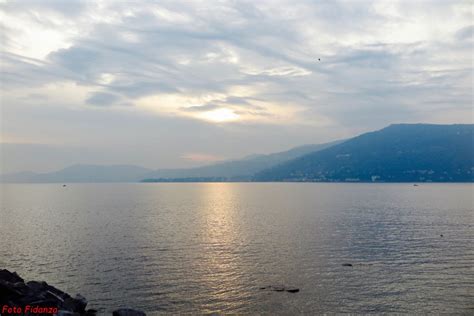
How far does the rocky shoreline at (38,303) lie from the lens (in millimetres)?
32469

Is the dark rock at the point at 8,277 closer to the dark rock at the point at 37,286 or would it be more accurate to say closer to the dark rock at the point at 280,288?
the dark rock at the point at 37,286

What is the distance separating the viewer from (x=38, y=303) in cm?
Answer: 3338

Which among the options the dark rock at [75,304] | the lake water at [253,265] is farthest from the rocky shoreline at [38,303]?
the lake water at [253,265]

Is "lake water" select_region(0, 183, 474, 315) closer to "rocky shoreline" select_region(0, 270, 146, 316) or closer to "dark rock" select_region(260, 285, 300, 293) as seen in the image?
"dark rock" select_region(260, 285, 300, 293)

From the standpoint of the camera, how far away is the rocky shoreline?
3247 centimetres

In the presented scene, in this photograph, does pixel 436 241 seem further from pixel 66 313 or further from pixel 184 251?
pixel 66 313

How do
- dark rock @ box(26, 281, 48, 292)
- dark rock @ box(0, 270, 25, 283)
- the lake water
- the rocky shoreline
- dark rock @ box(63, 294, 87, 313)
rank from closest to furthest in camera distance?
the rocky shoreline < dark rock @ box(63, 294, 87, 313) < dark rock @ box(26, 281, 48, 292) < the lake water < dark rock @ box(0, 270, 25, 283)

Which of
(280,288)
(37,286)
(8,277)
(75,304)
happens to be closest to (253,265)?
(280,288)

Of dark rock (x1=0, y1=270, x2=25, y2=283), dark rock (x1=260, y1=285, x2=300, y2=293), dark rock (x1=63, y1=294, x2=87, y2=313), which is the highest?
dark rock (x1=0, y1=270, x2=25, y2=283)

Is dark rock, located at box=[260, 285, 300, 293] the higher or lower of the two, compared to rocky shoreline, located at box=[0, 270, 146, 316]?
lower

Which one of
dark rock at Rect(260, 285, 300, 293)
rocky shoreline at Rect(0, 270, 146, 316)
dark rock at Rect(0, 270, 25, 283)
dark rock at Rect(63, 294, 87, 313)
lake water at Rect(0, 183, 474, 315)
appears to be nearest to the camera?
rocky shoreline at Rect(0, 270, 146, 316)

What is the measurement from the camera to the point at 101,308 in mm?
37656

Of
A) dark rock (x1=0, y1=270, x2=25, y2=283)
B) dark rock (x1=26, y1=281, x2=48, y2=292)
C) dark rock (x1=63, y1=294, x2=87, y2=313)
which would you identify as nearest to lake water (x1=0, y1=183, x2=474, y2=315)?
dark rock (x1=63, y1=294, x2=87, y2=313)

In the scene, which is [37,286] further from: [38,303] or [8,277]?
[8,277]
